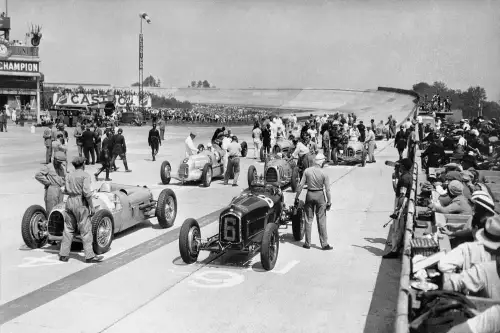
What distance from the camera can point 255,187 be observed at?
11164mm

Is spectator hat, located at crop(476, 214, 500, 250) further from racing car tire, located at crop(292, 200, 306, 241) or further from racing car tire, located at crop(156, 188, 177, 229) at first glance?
racing car tire, located at crop(156, 188, 177, 229)

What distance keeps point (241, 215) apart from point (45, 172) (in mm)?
4227

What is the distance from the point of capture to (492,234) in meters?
→ 6.35

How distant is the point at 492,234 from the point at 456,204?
379cm

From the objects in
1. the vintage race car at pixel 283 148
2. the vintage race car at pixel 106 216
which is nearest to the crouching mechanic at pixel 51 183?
the vintage race car at pixel 106 216

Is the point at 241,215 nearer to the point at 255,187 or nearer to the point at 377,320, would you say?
the point at 255,187

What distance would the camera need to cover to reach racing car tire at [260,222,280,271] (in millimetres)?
9523

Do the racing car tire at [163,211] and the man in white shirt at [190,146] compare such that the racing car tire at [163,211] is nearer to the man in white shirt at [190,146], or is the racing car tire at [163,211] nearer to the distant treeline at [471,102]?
the man in white shirt at [190,146]

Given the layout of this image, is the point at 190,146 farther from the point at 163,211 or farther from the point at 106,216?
the point at 106,216

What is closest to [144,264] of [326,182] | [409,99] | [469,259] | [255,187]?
[255,187]

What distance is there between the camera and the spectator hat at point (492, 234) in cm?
630

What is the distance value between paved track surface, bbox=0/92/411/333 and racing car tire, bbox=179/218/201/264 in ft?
0.63

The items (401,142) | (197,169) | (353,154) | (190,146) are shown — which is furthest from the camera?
(353,154)

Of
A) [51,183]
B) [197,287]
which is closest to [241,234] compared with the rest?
[197,287]
